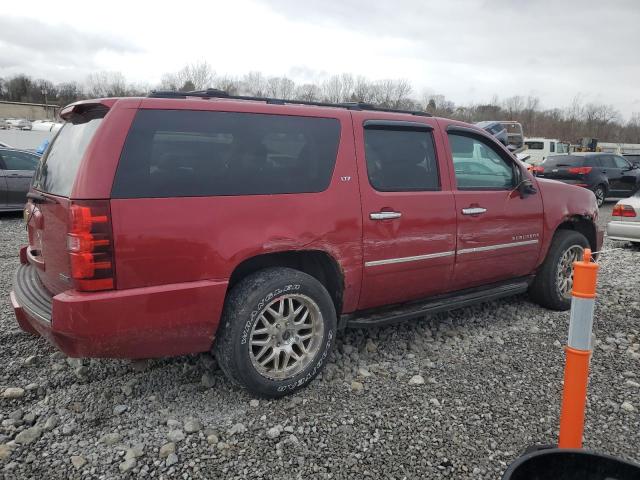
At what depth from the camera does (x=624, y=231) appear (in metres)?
8.40

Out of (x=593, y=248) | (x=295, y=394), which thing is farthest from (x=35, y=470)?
(x=593, y=248)

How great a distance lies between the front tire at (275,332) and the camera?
9.93ft

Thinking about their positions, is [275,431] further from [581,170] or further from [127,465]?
[581,170]

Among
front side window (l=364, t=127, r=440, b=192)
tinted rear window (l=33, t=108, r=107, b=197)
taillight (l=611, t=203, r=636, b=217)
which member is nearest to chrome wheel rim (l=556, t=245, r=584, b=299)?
front side window (l=364, t=127, r=440, b=192)

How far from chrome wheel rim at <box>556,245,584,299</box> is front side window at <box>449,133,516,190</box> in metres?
1.09

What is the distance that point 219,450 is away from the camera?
271 centimetres

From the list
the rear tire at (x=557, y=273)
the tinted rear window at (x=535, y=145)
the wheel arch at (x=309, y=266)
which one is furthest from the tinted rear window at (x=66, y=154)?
the tinted rear window at (x=535, y=145)

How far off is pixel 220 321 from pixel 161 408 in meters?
0.64

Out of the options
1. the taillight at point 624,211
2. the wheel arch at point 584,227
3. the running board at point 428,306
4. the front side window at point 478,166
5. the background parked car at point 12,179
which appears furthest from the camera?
the background parked car at point 12,179

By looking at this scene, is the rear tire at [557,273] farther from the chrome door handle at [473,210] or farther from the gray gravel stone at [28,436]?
the gray gravel stone at [28,436]

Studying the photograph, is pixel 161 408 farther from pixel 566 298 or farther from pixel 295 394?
pixel 566 298

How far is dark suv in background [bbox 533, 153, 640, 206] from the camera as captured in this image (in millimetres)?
14844

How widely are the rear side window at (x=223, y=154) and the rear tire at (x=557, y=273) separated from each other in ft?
8.90

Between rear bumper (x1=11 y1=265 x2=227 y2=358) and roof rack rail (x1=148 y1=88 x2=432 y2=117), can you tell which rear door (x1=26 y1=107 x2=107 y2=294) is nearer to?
rear bumper (x1=11 y1=265 x2=227 y2=358)
